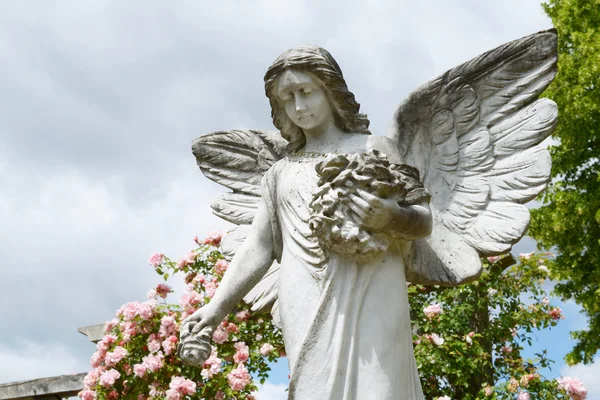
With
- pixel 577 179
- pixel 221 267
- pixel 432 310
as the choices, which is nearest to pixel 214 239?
pixel 221 267

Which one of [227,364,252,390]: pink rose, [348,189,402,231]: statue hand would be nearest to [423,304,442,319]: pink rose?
[227,364,252,390]: pink rose

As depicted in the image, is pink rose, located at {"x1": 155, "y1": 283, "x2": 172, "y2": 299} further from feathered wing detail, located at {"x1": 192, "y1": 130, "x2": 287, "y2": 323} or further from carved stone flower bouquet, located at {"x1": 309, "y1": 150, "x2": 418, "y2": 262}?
carved stone flower bouquet, located at {"x1": 309, "y1": 150, "x2": 418, "y2": 262}

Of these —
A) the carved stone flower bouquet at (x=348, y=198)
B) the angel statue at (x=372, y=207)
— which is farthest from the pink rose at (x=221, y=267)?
the carved stone flower bouquet at (x=348, y=198)

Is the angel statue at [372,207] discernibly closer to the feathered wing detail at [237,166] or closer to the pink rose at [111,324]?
the feathered wing detail at [237,166]

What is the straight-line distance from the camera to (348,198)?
124 inches

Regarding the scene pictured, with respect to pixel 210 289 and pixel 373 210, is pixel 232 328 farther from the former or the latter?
pixel 373 210

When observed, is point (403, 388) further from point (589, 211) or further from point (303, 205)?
point (589, 211)

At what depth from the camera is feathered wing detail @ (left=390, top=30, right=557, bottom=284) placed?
359 centimetres

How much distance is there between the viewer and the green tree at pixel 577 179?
10.7m

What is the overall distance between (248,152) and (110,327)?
3.49m

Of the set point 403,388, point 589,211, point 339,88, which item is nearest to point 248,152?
point 339,88

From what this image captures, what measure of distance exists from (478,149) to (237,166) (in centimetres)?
136

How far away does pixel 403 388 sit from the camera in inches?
121

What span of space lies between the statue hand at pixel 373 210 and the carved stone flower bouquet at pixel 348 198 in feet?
0.08
